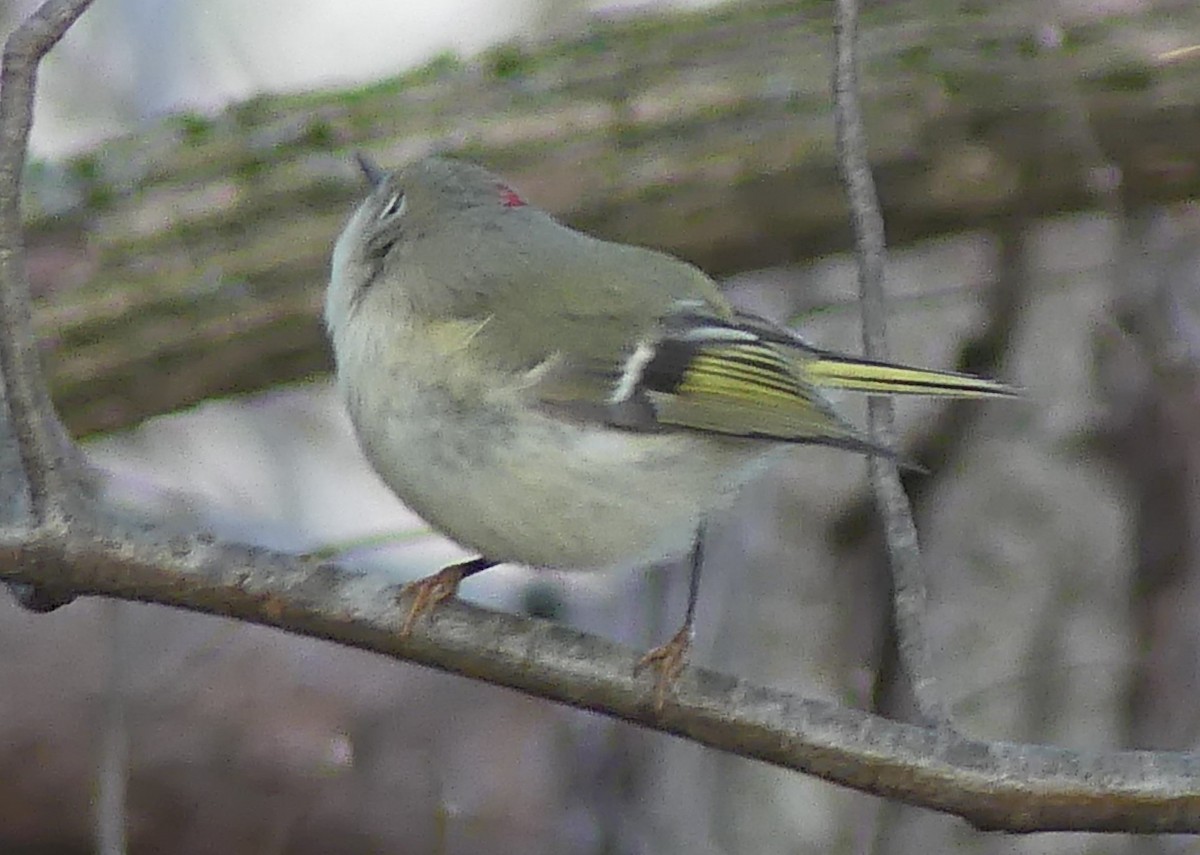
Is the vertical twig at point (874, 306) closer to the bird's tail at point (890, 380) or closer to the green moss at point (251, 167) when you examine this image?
the bird's tail at point (890, 380)

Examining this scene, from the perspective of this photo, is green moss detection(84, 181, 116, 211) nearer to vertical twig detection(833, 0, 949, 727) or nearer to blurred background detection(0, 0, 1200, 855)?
blurred background detection(0, 0, 1200, 855)

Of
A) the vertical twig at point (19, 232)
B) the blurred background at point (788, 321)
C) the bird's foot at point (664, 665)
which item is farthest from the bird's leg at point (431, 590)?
the blurred background at point (788, 321)

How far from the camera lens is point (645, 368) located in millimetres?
1516

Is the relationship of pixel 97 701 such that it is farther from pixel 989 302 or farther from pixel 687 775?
pixel 989 302

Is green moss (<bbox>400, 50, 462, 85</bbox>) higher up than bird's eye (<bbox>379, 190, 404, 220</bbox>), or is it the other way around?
bird's eye (<bbox>379, 190, 404, 220</bbox>)

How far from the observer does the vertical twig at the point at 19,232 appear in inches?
49.1

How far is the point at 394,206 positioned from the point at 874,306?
0.51m

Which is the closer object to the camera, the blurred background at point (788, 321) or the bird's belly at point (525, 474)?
the bird's belly at point (525, 474)

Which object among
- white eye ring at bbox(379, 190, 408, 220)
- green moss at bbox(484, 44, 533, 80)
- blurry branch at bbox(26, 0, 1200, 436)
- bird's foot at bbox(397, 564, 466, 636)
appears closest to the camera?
bird's foot at bbox(397, 564, 466, 636)

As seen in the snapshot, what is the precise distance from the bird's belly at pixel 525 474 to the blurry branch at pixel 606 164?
46.8 inches

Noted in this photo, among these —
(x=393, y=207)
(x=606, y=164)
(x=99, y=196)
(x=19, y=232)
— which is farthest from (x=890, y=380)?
(x=99, y=196)

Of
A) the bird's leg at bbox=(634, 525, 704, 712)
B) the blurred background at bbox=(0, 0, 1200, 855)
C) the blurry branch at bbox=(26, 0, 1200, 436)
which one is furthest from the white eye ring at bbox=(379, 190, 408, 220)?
the blurry branch at bbox=(26, 0, 1200, 436)

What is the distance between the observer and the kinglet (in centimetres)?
144

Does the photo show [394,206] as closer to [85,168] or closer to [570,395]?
[570,395]
